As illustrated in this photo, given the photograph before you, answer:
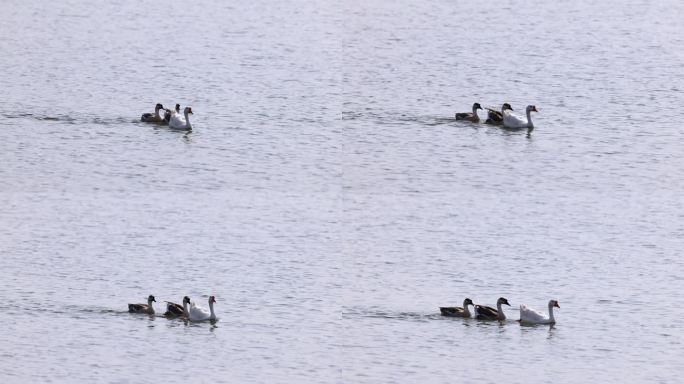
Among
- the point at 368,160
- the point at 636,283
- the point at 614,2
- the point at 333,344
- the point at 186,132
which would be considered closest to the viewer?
the point at 333,344

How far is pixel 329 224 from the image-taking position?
37.8 meters

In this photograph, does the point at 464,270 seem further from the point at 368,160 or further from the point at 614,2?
the point at 614,2

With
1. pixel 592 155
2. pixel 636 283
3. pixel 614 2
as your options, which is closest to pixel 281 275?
pixel 636 283

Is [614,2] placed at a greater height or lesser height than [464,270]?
greater

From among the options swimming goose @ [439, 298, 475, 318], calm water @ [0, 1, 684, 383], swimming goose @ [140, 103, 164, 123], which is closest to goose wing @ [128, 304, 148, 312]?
calm water @ [0, 1, 684, 383]

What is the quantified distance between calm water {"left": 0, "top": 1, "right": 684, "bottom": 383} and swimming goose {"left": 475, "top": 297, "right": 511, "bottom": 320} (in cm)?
33

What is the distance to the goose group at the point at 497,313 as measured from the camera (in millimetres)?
32969

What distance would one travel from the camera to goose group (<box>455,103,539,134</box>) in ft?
150

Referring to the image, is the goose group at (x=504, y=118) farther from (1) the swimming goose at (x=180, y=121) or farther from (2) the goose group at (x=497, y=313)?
(2) the goose group at (x=497, y=313)

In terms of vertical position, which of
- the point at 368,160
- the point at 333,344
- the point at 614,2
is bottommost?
the point at 333,344

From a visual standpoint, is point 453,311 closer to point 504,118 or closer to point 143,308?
point 143,308

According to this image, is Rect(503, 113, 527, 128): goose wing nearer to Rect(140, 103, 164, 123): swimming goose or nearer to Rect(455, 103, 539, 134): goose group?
Rect(455, 103, 539, 134): goose group

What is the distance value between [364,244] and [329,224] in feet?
5.22

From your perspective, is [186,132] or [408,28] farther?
[408,28]
